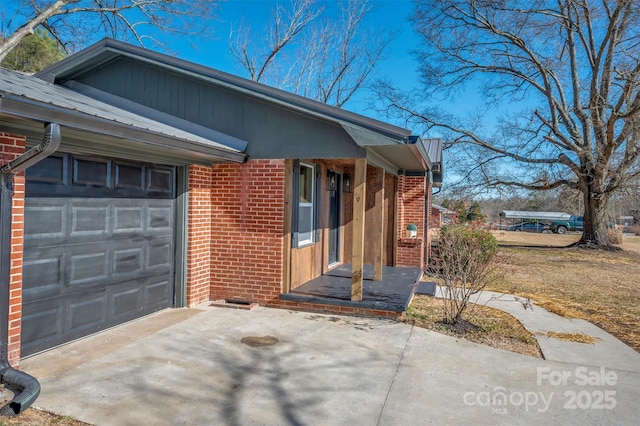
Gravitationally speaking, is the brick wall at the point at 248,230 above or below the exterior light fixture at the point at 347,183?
below

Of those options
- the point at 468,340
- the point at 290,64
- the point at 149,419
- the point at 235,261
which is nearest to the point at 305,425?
the point at 149,419

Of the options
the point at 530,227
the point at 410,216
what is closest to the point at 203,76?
the point at 410,216

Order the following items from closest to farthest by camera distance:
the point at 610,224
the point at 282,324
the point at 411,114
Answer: the point at 282,324 < the point at 411,114 < the point at 610,224

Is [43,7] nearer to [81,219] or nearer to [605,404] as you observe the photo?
[81,219]

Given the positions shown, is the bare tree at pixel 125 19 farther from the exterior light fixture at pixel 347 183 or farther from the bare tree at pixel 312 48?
the exterior light fixture at pixel 347 183

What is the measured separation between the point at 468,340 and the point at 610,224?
2497 centimetres

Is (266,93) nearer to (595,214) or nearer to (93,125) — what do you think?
(93,125)

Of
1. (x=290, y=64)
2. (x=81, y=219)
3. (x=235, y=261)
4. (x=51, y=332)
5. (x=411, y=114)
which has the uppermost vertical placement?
(x=290, y=64)

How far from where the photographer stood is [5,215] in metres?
3.81

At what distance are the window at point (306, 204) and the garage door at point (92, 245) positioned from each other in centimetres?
233

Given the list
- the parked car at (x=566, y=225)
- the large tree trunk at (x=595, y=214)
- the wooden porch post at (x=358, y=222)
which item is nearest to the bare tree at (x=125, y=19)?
the wooden porch post at (x=358, y=222)

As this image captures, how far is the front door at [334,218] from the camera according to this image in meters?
9.66

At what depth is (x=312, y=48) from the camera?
2142 cm

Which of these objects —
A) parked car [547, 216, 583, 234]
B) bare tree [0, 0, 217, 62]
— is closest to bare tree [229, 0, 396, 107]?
bare tree [0, 0, 217, 62]
